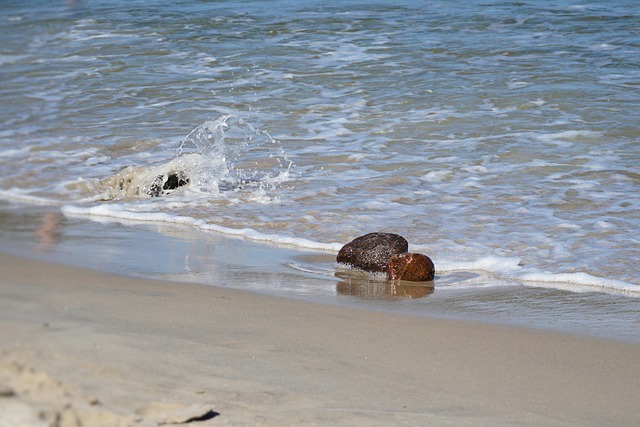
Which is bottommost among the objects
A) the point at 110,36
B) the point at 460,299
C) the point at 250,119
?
the point at 460,299

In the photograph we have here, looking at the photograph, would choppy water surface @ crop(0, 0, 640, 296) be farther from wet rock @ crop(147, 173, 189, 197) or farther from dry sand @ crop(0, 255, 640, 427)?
dry sand @ crop(0, 255, 640, 427)

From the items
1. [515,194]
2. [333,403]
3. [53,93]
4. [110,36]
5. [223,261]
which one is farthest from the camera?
[110,36]

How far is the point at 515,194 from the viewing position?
615cm

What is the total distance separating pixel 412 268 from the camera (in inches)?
181

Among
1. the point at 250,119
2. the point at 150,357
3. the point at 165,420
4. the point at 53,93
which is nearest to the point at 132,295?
the point at 150,357

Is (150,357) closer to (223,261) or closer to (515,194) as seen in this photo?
(223,261)

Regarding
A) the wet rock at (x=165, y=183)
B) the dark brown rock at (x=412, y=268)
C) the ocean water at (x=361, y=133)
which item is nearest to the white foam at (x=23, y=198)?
the ocean water at (x=361, y=133)

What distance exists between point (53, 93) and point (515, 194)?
561cm

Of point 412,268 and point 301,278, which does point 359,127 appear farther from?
point 301,278

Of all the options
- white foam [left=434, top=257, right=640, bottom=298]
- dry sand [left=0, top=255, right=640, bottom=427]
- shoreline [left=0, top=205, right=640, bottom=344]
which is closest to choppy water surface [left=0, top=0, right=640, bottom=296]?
white foam [left=434, top=257, right=640, bottom=298]

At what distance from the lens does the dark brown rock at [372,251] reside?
15.5ft

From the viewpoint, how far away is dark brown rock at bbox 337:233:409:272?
472 cm

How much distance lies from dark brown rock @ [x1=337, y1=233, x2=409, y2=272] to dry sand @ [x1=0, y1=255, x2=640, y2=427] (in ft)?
2.91

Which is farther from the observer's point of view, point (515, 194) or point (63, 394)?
point (515, 194)
